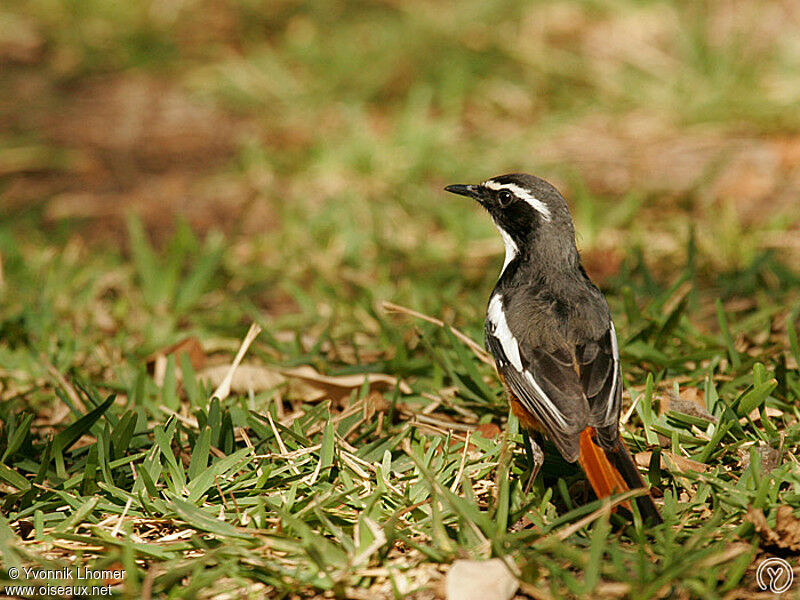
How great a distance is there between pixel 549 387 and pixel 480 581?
2.73 ft

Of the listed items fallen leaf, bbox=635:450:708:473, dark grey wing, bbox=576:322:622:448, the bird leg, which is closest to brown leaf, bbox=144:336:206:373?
the bird leg

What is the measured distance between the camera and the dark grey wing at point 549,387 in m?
3.05

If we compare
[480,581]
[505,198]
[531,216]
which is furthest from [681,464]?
[505,198]

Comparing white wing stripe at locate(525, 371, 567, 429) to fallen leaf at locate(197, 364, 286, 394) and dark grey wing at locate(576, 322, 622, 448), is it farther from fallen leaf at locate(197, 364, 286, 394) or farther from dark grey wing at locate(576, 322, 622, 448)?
fallen leaf at locate(197, 364, 286, 394)

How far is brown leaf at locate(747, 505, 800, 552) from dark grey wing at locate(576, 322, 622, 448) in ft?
1.63

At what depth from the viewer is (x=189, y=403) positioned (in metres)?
4.02

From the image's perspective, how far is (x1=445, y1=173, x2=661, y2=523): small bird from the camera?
3.04 meters

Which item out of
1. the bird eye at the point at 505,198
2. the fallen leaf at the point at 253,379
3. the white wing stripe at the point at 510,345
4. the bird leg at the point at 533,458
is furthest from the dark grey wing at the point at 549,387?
the fallen leaf at the point at 253,379

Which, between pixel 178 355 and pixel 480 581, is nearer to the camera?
pixel 480 581

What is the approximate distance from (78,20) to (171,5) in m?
0.97

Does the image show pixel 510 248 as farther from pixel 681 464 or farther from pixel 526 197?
pixel 681 464

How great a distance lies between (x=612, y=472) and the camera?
2.98 metres

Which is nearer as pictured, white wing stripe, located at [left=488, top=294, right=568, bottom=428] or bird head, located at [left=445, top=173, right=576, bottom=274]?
white wing stripe, located at [left=488, top=294, right=568, bottom=428]

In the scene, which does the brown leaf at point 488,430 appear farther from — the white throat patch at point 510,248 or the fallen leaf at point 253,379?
the fallen leaf at point 253,379
